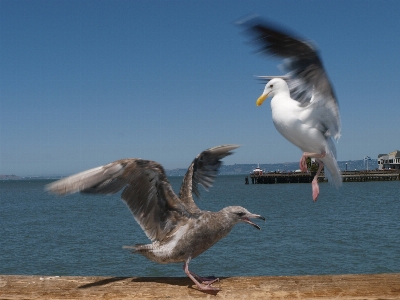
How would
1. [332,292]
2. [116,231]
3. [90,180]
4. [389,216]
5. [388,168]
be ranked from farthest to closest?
[388,168]
[389,216]
[116,231]
[332,292]
[90,180]

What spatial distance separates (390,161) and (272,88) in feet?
339

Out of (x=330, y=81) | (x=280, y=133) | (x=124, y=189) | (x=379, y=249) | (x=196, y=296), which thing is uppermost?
(x=330, y=81)

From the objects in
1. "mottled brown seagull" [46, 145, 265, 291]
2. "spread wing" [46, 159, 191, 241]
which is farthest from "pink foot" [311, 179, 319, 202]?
"spread wing" [46, 159, 191, 241]

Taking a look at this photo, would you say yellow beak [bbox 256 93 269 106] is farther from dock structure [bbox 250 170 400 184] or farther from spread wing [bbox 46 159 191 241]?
dock structure [bbox 250 170 400 184]

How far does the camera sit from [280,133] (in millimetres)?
2479

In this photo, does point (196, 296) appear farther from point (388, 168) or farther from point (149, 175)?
point (388, 168)

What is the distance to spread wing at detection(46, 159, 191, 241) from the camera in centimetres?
363

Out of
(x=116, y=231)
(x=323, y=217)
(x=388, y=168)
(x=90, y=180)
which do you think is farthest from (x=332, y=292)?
(x=388, y=168)

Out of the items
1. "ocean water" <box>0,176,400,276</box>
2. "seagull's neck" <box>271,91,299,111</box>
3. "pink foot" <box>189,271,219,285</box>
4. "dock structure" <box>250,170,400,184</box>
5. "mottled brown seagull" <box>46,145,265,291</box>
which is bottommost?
"dock structure" <box>250,170,400,184</box>

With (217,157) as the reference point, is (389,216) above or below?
below

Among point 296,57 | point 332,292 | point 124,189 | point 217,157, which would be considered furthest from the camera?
point 217,157

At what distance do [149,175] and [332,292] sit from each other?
169 cm

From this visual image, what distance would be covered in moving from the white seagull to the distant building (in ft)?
333

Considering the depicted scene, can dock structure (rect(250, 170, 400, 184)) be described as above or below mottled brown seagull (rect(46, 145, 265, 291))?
below
